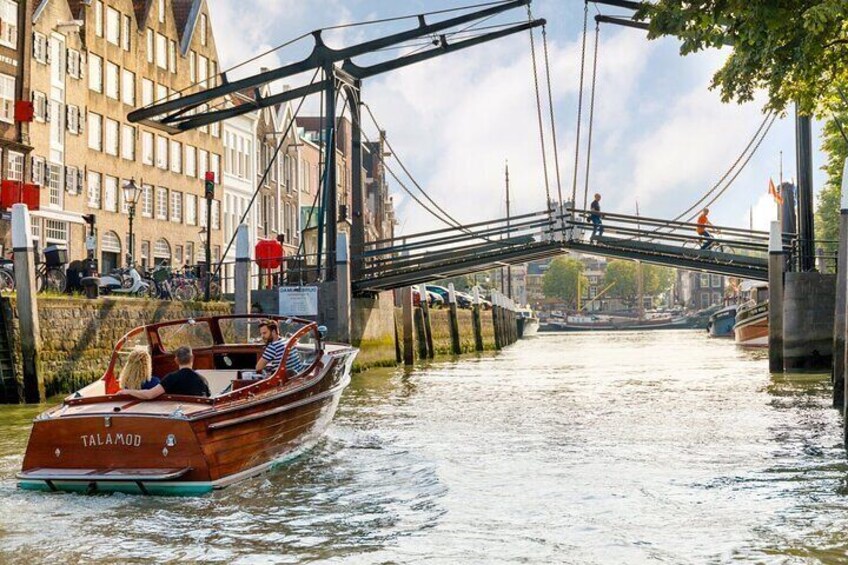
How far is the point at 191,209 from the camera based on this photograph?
56.1m

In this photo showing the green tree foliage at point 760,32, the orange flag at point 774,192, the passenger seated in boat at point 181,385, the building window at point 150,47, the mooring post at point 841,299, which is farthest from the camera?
the building window at point 150,47

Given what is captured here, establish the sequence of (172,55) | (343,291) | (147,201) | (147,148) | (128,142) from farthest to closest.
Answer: (172,55) < (147,148) < (147,201) < (128,142) < (343,291)

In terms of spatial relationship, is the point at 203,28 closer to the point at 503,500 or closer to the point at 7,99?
the point at 7,99

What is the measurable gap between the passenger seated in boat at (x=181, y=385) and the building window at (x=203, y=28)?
1881 inches

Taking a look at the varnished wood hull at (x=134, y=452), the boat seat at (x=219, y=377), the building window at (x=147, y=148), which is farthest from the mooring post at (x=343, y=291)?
the building window at (x=147, y=148)

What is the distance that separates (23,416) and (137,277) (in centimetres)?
1048

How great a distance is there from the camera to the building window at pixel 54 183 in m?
42.8

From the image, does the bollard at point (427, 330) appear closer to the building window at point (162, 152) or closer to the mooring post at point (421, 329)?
the mooring post at point (421, 329)

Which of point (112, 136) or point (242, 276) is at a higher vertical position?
point (112, 136)

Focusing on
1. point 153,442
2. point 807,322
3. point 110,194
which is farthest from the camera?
point 110,194

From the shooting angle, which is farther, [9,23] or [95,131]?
[95,131]

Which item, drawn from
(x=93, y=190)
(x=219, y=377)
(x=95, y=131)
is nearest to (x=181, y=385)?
(x=219, y=377)

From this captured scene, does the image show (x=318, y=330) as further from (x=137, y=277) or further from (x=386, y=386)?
(x=137, y=277)

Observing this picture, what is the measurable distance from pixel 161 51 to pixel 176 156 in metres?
→ 4.54
